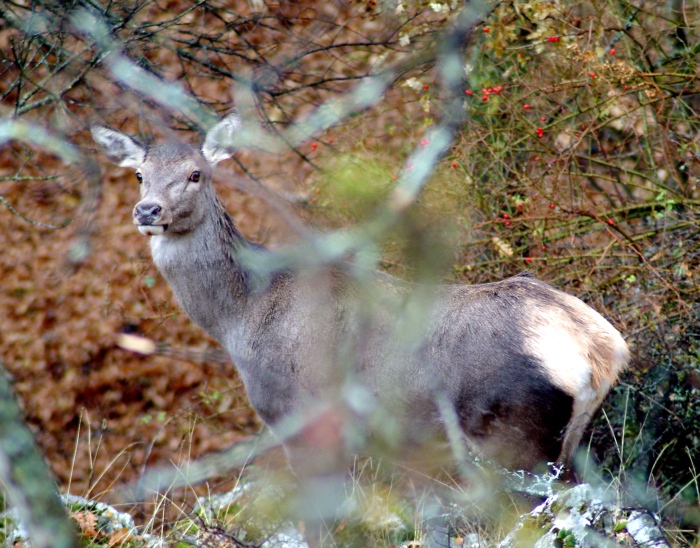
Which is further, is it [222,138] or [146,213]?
[222,138]

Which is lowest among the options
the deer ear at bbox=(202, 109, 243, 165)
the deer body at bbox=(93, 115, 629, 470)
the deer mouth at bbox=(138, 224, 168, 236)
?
the deer body at bbox=(93, 115, 629, 470)

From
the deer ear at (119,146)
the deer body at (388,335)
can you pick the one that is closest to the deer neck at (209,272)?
the deer body at (388,335)

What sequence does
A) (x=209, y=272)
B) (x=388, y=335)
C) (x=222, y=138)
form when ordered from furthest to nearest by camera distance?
(x=222, y=138)
(x=209, y=272)
(x=388, y=335)

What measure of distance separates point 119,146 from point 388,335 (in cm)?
218

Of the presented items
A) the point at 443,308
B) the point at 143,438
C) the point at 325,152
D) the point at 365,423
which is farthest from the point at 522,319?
the point at 143,438

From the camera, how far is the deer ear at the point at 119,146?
5.28m

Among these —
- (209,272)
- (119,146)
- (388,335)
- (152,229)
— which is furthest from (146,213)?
(388,335)

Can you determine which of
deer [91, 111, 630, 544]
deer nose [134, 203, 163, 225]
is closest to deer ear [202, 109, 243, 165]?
deer [91, 111, 630, 544]

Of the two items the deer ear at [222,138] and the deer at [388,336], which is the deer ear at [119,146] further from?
the deer ear at [222,138]

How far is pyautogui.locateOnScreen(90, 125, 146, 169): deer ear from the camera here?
5277mm

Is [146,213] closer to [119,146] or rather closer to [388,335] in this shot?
[119,146]

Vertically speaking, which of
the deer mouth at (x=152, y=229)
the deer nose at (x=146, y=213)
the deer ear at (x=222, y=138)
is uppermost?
the deer ear at (x=222, y=138)

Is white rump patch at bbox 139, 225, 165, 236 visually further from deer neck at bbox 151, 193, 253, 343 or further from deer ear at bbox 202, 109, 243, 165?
deer ear at bbox 202, 109, 243, 165

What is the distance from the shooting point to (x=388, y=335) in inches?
187
